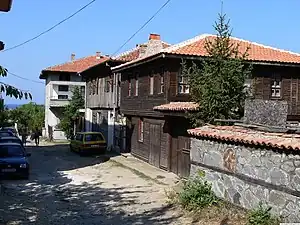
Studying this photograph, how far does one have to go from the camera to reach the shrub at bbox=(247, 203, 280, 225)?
32.2ft

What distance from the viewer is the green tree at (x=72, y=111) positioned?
48.0m

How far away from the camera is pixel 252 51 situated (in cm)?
2475

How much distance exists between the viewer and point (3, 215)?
12195 mm

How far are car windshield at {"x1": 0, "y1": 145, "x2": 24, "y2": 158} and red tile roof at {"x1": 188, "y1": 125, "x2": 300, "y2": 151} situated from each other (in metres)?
10.1

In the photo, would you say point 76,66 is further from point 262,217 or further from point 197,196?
point 262,217

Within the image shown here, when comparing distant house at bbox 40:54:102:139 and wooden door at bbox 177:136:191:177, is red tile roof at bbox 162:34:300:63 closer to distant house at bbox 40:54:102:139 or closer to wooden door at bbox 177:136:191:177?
wooden door at bbox 177:136:191:177

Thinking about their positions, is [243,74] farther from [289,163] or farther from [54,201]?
[54,201]

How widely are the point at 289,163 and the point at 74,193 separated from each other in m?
8.99

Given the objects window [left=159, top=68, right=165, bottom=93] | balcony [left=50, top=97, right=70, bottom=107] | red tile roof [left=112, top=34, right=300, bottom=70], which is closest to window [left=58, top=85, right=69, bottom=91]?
balcony [left=50, top=97, right=70, bottom=107]

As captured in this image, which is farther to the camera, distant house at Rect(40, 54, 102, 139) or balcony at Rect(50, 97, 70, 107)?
distant house at Rect(40, 54, 102, 139)

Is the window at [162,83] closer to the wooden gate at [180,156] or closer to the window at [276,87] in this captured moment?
the wooden gate at [180,156]

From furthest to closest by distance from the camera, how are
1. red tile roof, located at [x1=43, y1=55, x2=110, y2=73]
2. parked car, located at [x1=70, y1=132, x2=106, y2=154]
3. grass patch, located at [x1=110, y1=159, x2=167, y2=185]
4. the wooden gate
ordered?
red tile roof, located at [x1=43, y1=55, x2=110, y2=73] → parked car, located at [x1=70, y1=132, x2=106, y2=154] → the wooden gate → grass patch, located at [x1=110, y1=159, x2=167, y2=185]

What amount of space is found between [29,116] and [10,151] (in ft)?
172

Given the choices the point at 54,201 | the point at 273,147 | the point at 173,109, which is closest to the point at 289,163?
the point at 273,147
